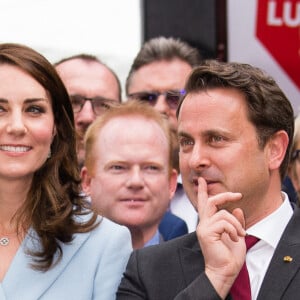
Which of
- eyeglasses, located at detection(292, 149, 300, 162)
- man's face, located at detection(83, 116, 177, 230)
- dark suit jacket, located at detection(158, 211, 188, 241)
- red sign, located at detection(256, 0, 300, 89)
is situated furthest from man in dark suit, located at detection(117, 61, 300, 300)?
red sign, located at detection(256, 0, 300, 89)

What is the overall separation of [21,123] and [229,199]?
82 cm

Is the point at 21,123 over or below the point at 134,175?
over

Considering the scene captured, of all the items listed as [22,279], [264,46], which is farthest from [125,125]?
[264,46]

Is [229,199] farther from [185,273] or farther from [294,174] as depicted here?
[294,174]

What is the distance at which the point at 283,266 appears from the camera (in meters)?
3.34

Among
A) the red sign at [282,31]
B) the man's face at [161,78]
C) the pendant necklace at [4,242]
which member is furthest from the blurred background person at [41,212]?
the red sign at [282,31]

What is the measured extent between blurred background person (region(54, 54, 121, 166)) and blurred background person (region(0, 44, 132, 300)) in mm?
1394

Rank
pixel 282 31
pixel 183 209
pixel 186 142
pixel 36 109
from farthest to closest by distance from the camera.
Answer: pixel 282 31
pixel 183 209
pixel 36 109
pixel 186 142

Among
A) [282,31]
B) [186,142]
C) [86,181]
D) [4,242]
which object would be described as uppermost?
[186,142]

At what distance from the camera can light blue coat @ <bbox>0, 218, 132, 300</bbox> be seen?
3.54 metres

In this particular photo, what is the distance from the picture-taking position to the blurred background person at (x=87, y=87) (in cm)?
532

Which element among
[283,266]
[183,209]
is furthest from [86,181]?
[283,266]

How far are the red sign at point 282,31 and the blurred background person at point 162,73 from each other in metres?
0.60

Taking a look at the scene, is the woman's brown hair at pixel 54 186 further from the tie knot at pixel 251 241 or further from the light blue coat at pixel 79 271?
the tie knot at pixel 251 241
